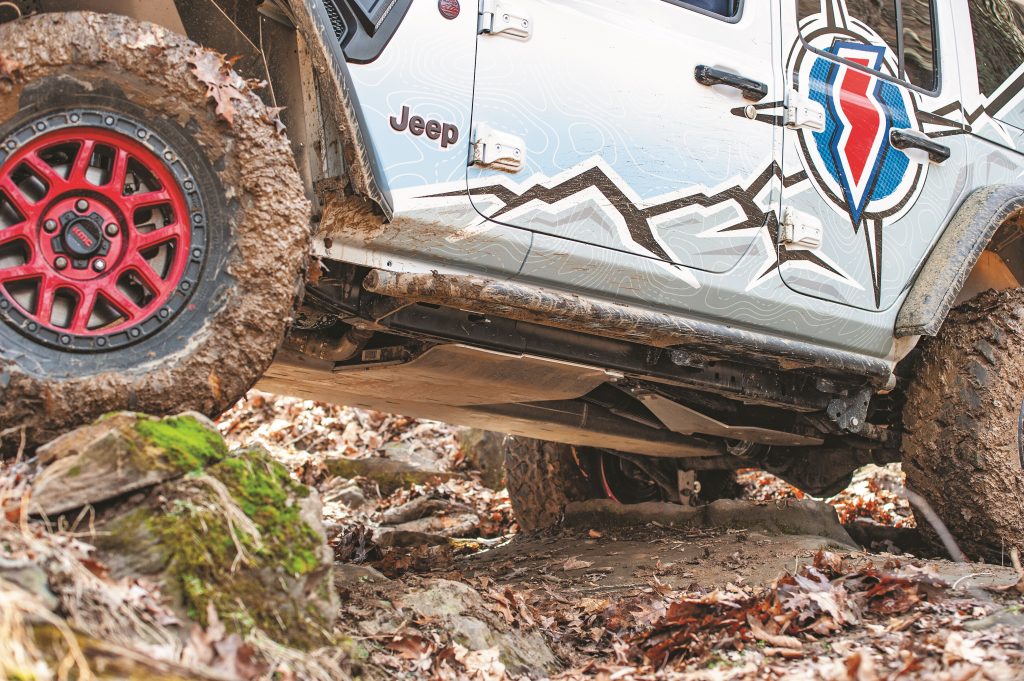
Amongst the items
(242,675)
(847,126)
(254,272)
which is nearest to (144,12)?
(254,272)

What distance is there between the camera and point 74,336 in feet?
7.95

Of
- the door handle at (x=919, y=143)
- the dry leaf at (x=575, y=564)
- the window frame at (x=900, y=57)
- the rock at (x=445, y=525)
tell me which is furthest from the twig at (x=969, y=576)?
the rock at (x=445, y=525)

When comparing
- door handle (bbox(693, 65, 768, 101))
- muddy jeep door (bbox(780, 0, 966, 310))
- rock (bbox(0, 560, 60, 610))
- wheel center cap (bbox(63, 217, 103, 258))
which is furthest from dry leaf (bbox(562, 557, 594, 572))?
rock (bbox(0, 560, 60, 610))

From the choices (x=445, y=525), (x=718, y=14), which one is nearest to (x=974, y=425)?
(x=718, y=14)

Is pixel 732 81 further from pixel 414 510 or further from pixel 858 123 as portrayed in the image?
pixel 414 510

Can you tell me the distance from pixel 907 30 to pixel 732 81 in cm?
117

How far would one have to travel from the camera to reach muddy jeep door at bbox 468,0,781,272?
10.2 feet

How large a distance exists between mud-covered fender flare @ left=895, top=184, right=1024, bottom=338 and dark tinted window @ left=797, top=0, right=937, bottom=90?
1.70 ft

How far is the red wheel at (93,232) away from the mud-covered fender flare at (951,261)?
2.73m

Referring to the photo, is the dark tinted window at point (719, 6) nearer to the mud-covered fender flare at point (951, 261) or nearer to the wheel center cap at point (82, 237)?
the mud-covered fender flare at point (951, 261)

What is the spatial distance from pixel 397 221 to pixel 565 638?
4.36ft

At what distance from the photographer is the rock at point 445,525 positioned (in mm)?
5973

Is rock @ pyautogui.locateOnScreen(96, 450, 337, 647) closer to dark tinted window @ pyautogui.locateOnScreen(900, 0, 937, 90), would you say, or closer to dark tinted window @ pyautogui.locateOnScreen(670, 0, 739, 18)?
dark tinted window @ pyautogui.locateOnScreen(670, 0, 739, 18)

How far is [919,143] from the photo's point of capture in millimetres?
4082
